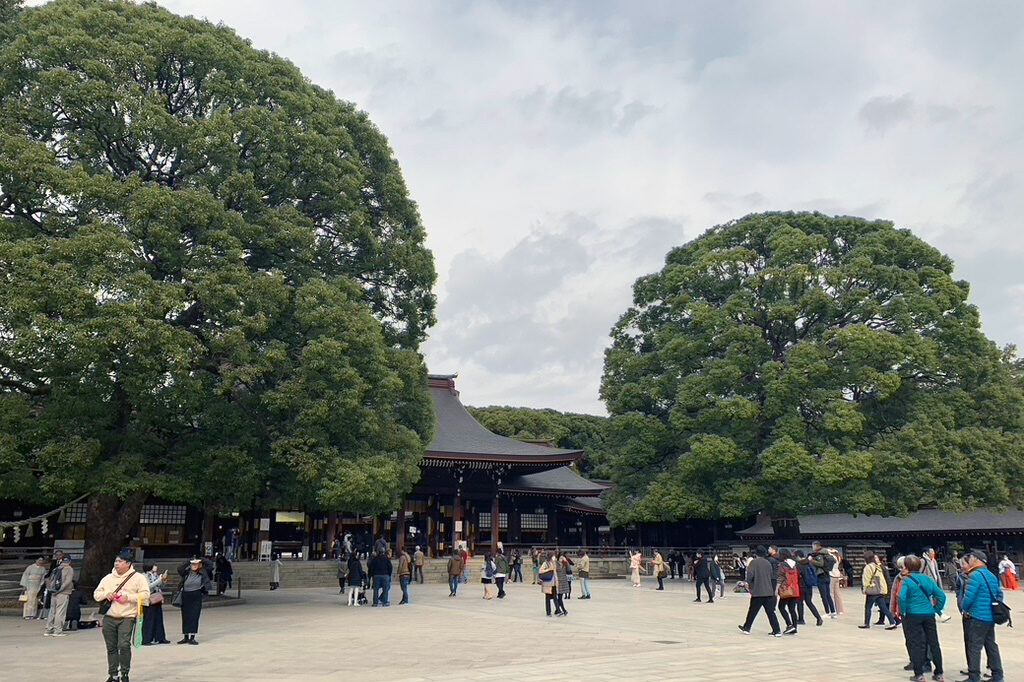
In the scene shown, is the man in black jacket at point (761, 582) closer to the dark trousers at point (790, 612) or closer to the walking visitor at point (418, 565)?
the dark trousers at point (790, 612)

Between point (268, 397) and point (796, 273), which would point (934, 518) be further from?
point (268, 397)

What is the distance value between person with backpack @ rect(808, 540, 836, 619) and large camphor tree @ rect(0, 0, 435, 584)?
970 centimetres

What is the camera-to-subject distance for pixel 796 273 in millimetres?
34156

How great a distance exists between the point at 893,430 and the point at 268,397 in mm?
25397

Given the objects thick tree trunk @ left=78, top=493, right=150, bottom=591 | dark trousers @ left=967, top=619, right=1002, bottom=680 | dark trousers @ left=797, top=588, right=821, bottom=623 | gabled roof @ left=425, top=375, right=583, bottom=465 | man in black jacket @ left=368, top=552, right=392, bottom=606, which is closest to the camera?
dark trousers @ left=967, top=619, right=1002, bottom=680

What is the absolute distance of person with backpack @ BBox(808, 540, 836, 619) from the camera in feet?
59.4

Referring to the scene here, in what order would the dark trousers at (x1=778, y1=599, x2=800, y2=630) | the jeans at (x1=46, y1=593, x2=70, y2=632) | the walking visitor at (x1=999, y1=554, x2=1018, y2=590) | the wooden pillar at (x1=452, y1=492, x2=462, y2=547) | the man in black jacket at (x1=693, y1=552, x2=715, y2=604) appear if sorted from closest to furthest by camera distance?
the dark trousers at (x1=778, y1=599, x2=800, y2=630) → the jeans at (x1=46, y1=593, x2=70, y2=632) → the man in black jacket at (x1=693, y1=552, x2=715, y2=604) → the walking visitor at (x1=999, y1=554, x2=1018, y2=590) → the wooden pillar at (x1=452, y1=492, x2=462, y2=547)

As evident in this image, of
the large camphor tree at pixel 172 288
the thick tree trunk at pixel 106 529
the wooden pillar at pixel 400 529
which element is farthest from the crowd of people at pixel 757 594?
the wooden pillar at pixel 400 529

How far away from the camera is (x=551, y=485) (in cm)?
3934

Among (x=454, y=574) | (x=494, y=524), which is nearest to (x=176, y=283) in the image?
(x=454, y=574)

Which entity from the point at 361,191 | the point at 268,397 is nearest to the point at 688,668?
the point at 268,397

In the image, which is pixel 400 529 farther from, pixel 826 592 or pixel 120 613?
pixel 120 613

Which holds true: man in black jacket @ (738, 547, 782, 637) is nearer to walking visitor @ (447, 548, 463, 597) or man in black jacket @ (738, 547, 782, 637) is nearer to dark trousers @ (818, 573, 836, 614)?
dark trousers @ (818, 573, 836, 614)

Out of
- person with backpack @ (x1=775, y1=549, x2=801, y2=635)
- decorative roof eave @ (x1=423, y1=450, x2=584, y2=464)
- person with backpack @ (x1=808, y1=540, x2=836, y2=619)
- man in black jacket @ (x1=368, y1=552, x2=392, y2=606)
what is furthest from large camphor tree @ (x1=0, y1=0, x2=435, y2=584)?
decorative roof eave @ (x1=423, y1=450, x2=584, y2=464)
